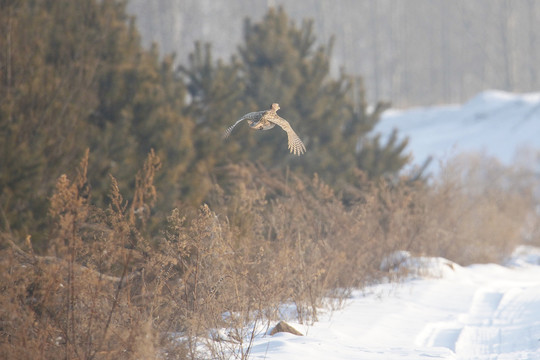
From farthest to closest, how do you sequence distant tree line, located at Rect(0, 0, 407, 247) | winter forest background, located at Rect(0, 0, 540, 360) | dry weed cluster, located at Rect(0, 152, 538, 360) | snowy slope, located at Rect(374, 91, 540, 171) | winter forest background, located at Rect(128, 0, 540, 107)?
winter forest background, located at Rect(128, 0, 540, 107) < snowy slope, located at Rect(374, 91, 540, 171) < distant tree line, located at Rect(0, 0, 407, 247) < winter forest background, located at Rect(0, 0, 540, 360) < dry weed cluster, located at Rect(0, 152, 538, 360)

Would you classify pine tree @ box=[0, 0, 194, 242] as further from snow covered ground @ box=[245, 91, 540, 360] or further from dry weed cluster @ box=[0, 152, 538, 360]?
snow covered ground @ box=[245, 91, 540, 360]


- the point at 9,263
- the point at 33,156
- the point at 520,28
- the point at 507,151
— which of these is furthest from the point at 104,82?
the point at 520,28

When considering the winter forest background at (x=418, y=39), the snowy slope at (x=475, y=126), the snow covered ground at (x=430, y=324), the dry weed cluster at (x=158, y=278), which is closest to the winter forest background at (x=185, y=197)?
the dry weed cluster at (x=158, y=278)

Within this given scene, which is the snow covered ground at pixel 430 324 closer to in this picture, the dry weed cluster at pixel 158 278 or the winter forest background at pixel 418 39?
the dry weed cluster at pixel 158 278

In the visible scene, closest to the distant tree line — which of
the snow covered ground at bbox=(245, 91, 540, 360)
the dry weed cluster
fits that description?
the dry weed cluster

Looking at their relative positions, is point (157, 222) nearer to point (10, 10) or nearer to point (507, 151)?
point (10, 10)

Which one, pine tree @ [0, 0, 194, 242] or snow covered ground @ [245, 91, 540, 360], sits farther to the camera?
pine tree @ [0, 0, 194, 242]

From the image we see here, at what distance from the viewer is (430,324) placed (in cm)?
852

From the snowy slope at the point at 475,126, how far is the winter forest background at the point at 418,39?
411 inches

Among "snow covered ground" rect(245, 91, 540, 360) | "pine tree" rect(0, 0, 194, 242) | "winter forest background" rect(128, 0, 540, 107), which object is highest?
"winter forest background" rect(128, 0, 540, 107)

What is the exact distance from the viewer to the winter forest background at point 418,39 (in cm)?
4547

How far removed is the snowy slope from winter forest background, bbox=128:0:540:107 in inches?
411

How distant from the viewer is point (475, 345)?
745cm

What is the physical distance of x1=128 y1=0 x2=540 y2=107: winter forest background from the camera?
149 feet
